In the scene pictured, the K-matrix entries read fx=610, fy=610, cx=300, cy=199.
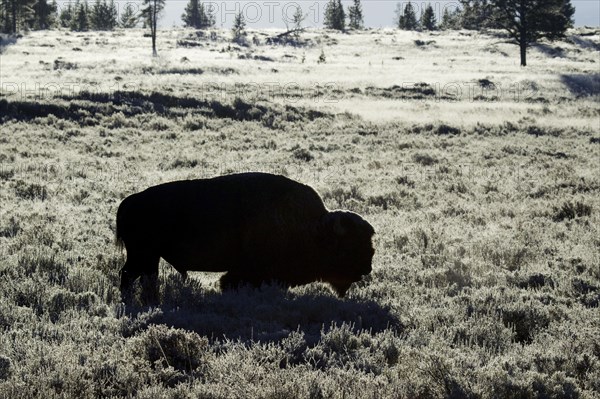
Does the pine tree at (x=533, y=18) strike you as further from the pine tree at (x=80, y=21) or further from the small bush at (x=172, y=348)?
the pine tree at (x=80, y=21)

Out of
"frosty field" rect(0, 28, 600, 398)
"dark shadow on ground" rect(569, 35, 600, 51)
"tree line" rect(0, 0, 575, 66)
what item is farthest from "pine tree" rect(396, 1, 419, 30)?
"frosty field" rect(0, 28, 600, 398)

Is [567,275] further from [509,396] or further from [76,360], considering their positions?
[76,360]

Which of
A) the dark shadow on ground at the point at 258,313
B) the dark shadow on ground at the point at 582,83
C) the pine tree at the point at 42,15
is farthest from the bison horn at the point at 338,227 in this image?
the pine tree at the point at 42,15

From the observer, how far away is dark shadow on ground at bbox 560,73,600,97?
135 feet

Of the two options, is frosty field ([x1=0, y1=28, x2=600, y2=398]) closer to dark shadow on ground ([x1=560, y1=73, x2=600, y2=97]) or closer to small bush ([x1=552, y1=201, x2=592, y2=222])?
small bush ([x1=552, y1=201, x2=592, y2=222])

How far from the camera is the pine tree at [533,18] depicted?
191 ft

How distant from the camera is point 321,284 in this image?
7594 mm

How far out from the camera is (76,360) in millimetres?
4672

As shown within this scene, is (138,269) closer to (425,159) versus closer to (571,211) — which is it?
(571,211)

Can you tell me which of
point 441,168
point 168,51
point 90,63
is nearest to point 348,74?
point 90,63

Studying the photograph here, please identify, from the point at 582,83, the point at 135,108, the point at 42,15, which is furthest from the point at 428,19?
the point at 135,108

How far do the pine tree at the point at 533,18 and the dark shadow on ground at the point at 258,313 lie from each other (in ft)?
190

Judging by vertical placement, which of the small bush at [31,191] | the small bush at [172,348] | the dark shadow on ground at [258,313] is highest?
the small bush at [31,191]

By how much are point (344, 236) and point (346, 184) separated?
8.14 m
